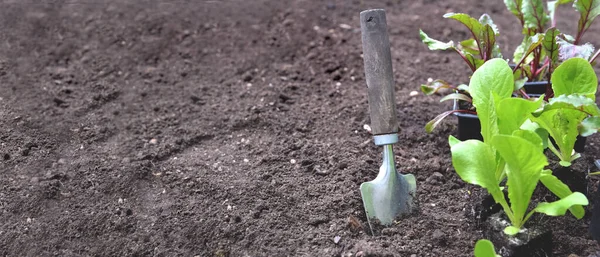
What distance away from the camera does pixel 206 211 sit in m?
1.68

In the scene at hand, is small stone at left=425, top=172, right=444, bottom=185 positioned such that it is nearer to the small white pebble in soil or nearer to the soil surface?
the soil surface

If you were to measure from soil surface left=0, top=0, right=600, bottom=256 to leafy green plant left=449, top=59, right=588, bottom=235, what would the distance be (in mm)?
186

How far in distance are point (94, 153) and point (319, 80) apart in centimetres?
93

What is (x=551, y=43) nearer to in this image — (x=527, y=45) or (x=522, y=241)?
(x=527, y=45)

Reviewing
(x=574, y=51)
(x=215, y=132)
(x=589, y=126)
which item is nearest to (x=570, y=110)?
(x=589, y=126)

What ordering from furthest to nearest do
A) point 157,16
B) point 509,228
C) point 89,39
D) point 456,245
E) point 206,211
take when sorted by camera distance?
point 157,16 < point 89,39 < point 206,211 < point 456,245 < point 509,228

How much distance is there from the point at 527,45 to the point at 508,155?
0.73 meters

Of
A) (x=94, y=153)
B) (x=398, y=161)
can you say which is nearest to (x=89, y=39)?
(x=94, y=153)

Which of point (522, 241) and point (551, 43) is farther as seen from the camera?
point (551, 43)

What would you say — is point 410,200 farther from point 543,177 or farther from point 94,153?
point 94,153

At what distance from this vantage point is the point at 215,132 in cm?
207

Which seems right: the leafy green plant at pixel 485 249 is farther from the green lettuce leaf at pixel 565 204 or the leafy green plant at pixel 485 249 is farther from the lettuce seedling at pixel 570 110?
the lettuce seedling at pixel 570 110

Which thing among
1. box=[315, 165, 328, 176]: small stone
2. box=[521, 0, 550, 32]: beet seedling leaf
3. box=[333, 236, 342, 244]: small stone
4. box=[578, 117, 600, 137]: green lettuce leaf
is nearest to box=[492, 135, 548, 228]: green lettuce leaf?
box=[578, 117, 600, 137]: green lettuce leaf

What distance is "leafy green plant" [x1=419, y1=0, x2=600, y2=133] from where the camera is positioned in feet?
5.57
